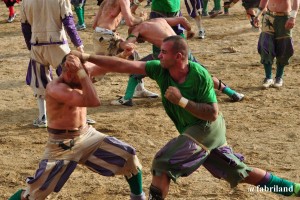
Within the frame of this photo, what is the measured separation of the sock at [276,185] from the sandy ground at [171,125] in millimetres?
387

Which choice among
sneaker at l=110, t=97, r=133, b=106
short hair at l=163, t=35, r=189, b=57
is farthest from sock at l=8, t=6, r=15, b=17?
short hair at l=163, t=35, r=189, b=57

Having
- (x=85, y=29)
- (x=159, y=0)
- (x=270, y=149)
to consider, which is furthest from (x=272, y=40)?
(x=85, y=29)

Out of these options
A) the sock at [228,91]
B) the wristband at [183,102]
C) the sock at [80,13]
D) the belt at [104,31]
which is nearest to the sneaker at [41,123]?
the belt at [104,31]

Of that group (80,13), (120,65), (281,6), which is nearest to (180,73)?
(120,65)

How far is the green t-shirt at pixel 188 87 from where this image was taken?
18.4 ft

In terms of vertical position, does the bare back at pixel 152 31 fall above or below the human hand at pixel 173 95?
below

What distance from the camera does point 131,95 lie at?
953 centimetres

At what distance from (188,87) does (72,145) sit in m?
1.23

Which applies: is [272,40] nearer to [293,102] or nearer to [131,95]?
[293,102]

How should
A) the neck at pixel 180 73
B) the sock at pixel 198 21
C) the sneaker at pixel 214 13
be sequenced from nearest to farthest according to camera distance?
the neck at pixel 180 73, the sock at pixel 198 21, the sneaker at pixel 214 13

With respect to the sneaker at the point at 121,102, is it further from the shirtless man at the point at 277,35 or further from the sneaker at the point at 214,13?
the sneaker at the point at 214,13

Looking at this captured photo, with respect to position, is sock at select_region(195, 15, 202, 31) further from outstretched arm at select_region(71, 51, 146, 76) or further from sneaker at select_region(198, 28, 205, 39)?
outstretched arm at select_region(71, 51, 146, 76)

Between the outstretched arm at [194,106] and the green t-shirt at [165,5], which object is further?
the green t-shirt at [165,5]

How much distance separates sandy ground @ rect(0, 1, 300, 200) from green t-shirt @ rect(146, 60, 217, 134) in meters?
1.11
